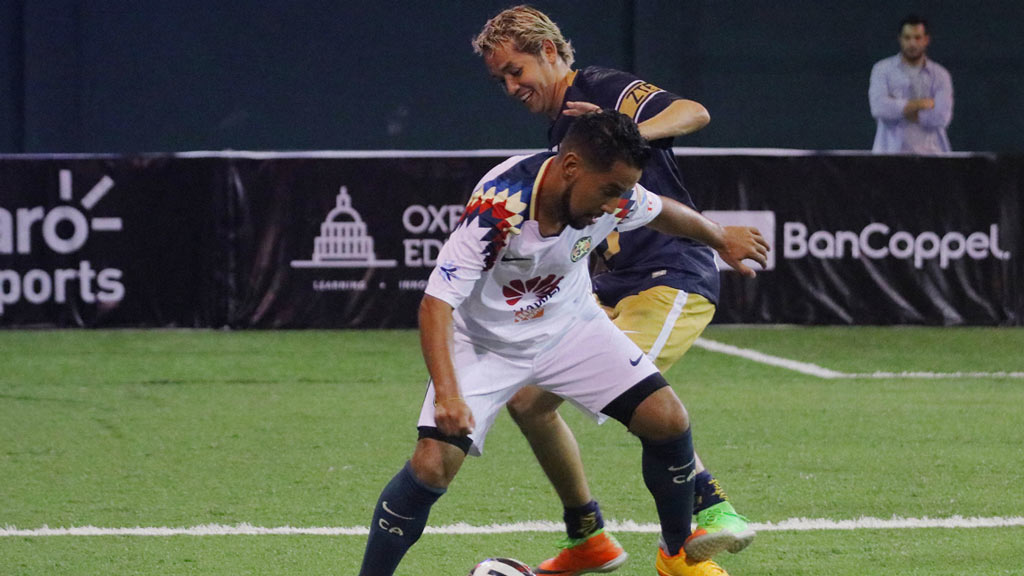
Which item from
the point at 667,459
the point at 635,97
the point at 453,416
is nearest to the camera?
the point at 453,416

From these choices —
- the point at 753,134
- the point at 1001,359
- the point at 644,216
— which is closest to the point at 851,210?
the point at 1001,359

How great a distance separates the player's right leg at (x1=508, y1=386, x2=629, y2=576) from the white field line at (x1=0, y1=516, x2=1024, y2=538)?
0.53 m

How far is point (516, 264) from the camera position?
13.5 feet

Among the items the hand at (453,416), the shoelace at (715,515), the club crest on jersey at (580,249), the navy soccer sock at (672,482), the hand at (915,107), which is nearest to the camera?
the hand at (453,416)

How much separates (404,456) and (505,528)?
143 centimetres

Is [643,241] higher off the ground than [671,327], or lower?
higher

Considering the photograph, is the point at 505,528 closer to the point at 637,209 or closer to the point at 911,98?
the point at 637,209

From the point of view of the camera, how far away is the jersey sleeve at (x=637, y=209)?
14.1ft

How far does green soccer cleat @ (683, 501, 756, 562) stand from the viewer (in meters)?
4.54

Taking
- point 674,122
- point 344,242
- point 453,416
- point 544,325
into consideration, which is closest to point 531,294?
point 544,325

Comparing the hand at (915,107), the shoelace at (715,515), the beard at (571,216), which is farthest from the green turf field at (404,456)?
the hand at (915,107)

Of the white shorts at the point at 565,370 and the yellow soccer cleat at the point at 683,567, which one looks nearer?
the white shorts at the point at 565,370

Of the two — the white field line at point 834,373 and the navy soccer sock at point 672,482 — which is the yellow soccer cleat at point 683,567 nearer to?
the navy soccer sock at point 672,482

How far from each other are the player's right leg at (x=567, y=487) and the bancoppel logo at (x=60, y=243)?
675 centimetres
